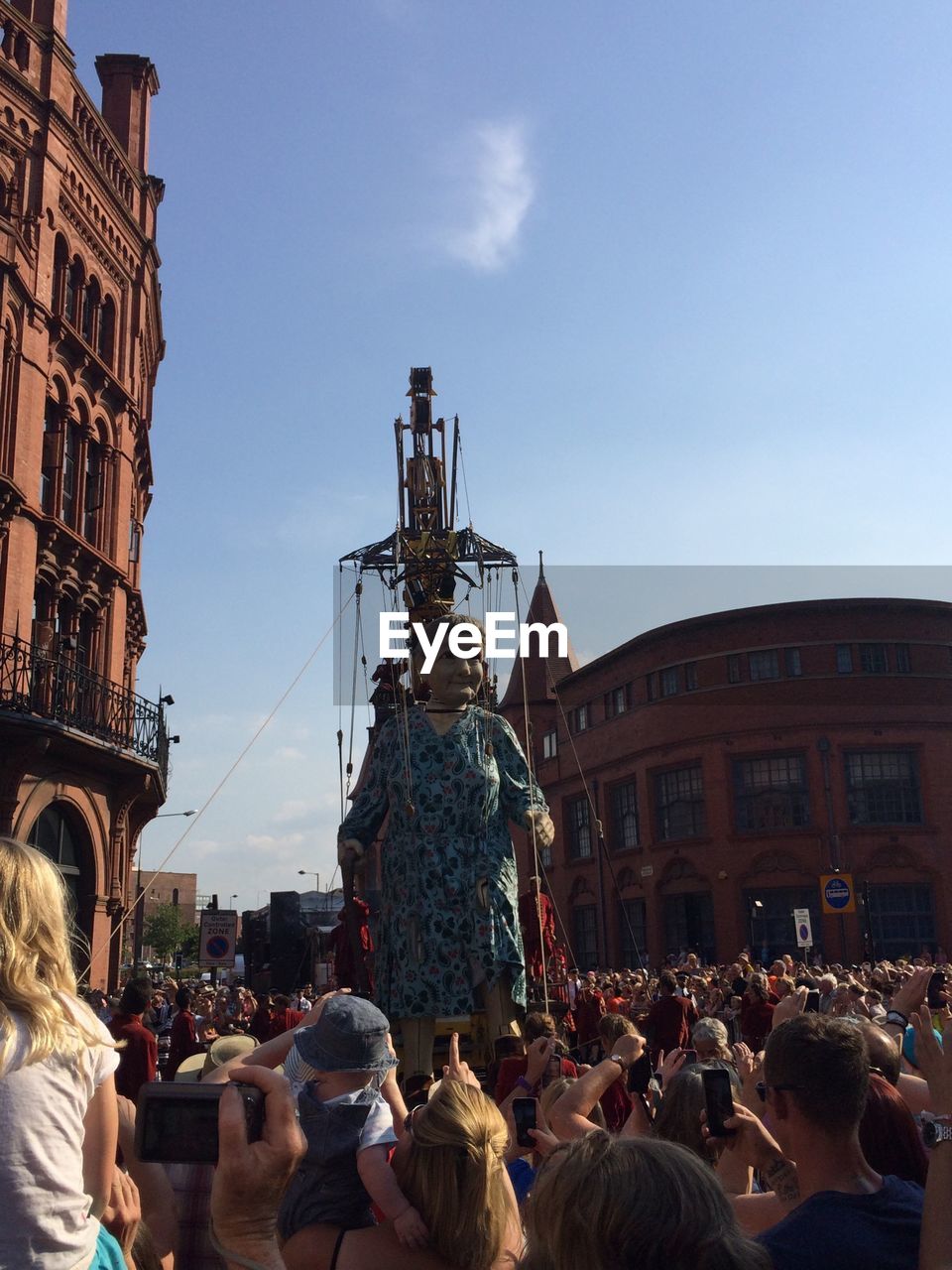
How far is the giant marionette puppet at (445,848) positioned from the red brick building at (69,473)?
31.8 feet

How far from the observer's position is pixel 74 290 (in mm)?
22875

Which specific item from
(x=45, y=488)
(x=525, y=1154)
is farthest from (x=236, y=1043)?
(x=45, y=488)

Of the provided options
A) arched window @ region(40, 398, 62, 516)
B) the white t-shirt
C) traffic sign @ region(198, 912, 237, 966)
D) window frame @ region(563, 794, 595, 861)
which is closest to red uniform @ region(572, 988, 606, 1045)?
traffic sign @ region(198, 912, 237, 966)

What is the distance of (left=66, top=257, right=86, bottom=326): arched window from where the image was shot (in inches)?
891

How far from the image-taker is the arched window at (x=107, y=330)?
79.4ft

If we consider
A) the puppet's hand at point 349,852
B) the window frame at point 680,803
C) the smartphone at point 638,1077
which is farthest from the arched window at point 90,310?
the window frame at point 680,803

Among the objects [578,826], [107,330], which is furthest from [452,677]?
[578,826]

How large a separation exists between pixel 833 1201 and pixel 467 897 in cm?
673

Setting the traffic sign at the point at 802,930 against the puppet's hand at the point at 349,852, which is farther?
the traffic sign at the point at 802,930

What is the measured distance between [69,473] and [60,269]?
3737 mm

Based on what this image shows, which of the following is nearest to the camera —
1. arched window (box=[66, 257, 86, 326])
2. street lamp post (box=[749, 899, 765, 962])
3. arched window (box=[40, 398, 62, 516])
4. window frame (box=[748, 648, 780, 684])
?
arched window (box=[40, 398, 62, 516])

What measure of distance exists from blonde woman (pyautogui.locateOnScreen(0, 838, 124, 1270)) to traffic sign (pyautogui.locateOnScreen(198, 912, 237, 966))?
58.7ft

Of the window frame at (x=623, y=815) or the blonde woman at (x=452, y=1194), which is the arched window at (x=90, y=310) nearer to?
the blonde woman at (x=452, y=1194)

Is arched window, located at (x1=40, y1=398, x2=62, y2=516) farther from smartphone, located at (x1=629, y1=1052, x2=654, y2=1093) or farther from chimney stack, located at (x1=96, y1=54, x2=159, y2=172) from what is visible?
smartphone, located at (x1=629, y1=1052, x2=654, y2=1093)
